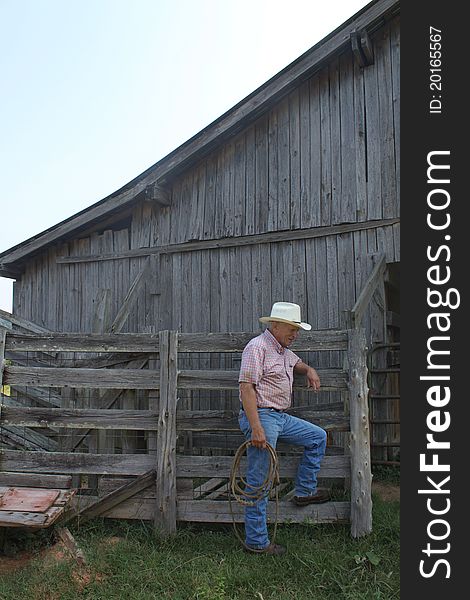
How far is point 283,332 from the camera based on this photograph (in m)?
5.48

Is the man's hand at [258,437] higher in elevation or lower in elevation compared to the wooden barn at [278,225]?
lower

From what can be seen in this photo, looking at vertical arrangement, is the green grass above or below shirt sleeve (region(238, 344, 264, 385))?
below

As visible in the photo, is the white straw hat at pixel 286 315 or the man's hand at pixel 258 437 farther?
the white straw hat at pixel 286 315

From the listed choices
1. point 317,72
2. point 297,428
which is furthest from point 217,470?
point 317,72

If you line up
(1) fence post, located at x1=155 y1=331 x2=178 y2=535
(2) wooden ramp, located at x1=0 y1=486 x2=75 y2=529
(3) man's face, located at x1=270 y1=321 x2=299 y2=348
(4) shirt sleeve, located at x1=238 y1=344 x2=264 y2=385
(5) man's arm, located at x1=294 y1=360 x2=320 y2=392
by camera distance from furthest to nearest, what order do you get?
(1) fence post, located at x1=155 y1=331 x2=178 y2=535
(5) man's arm, located at x1=294 y1=360 x2=320 y2=392
(3) man's face, located at x1=270 y1=321 x2=299 y2=348
(4) shirt sleeve, located at x1=238 y1=344 x2=264 y2=385
(2) wooden ramp, located at x1=0 y1=486 x2=75 y2=529

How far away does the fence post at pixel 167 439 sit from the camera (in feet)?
19.2

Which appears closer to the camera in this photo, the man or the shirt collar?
the man

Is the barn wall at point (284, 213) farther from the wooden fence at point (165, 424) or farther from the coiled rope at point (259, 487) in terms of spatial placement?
the coiled rope at point (259, 487)

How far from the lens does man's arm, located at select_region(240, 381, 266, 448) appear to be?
5242mm

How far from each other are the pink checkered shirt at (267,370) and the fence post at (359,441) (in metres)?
0.64

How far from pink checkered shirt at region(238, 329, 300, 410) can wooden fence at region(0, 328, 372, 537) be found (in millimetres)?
383

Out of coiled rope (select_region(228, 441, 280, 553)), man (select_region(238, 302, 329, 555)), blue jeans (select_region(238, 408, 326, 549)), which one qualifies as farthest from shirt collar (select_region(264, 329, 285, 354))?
coiled rope (select_region(228, 441, 280, 553))

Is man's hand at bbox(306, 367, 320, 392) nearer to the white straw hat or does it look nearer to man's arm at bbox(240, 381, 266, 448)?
the white straw hat

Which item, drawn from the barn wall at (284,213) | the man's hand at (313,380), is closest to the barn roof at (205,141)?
the barn wall at (284,213)
